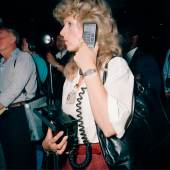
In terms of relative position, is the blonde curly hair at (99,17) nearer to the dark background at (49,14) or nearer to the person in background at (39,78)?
the person in background at (39,78)

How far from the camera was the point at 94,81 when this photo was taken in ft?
5.93

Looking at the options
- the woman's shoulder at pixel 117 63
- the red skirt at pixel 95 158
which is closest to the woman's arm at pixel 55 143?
the red skirt at pixel 95 158

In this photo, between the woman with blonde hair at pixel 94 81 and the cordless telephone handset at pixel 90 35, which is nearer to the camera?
the woman with blonde hair at pixel 94 81

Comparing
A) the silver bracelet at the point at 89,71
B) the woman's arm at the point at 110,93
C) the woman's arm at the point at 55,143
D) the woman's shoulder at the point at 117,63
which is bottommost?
the woman's arm at the point at 55,143

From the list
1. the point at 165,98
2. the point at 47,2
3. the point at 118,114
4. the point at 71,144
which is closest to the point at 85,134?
the point at 71,144

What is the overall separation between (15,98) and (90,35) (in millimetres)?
1902

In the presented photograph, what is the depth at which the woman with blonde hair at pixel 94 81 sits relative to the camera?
180 centimetres

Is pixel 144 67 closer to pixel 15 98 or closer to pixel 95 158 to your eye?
pixel 15 98

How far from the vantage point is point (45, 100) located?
3730 millimetres

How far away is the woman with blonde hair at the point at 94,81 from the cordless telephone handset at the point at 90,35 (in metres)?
0.03

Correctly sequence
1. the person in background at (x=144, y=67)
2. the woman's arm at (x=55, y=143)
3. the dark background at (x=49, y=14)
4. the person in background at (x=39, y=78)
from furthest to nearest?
the dark background at (x=49, y=14) < the person in background at (x=144, y=67) < the person in background at (x=39, y=78) < the woman's arm at (x=55, y=143)

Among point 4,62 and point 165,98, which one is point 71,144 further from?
point 165,98

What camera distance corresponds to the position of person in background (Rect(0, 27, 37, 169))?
3.64 m

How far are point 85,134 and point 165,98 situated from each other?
2.95m
